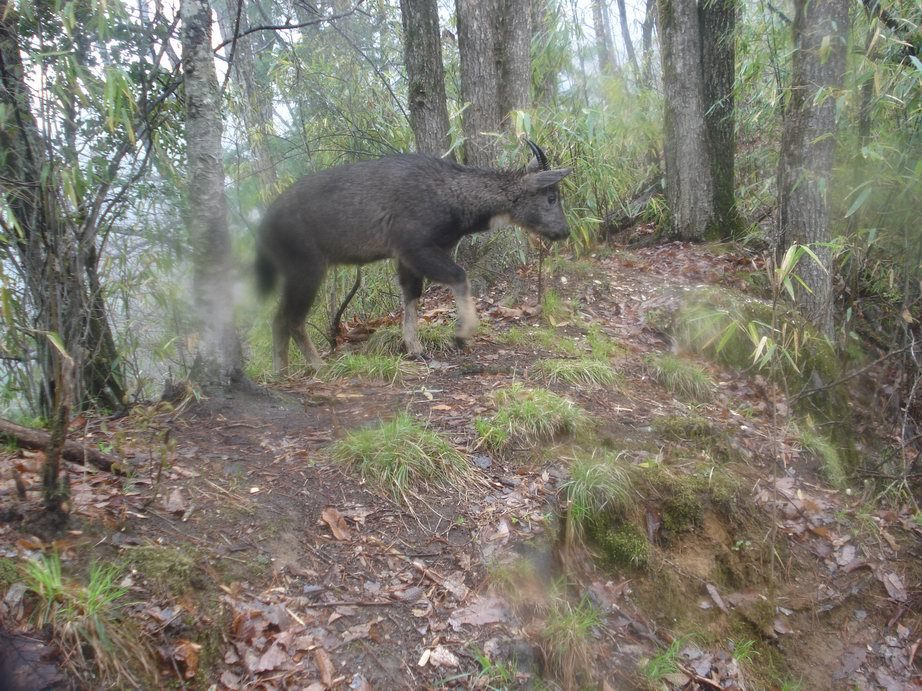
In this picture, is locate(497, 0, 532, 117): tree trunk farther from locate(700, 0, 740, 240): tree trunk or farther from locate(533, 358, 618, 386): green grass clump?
locate(533, 358, 618, 386): green grass clump

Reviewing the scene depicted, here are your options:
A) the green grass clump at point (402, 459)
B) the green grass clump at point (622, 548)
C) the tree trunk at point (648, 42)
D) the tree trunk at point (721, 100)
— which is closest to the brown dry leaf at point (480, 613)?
the green grass clump at point (402, 459)

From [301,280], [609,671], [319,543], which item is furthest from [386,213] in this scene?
[609,671]

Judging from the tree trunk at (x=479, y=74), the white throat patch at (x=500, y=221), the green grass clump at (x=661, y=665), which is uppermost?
the tree trunk at (x=479, y=74)

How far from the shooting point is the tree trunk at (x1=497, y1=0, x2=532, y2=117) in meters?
6.82

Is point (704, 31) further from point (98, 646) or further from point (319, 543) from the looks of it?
point (98, 646)

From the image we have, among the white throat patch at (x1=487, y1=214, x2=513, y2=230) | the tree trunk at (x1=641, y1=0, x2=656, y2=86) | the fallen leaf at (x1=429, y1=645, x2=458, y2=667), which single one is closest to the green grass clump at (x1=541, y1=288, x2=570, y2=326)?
the white throat patch at (x1=487, y1=214, x2=513, y2=230)

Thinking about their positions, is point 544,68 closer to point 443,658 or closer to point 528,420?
point 528,420

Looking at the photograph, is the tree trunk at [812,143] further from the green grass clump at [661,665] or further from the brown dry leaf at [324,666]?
the brown dry leaf at [324,666]

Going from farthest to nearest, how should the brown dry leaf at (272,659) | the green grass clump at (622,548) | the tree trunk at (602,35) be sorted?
1. the tree trunk at (602,35)
2. the green grass clump at (622,548)
3. the brown dry leaf at (272,659)

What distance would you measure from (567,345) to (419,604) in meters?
3.21

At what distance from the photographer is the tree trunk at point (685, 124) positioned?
321 inches

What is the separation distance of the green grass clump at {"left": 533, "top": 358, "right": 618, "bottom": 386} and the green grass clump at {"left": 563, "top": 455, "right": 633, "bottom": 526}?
3.94ft

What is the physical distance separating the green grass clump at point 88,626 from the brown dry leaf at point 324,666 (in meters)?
0.62

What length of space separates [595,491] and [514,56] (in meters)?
4.91
